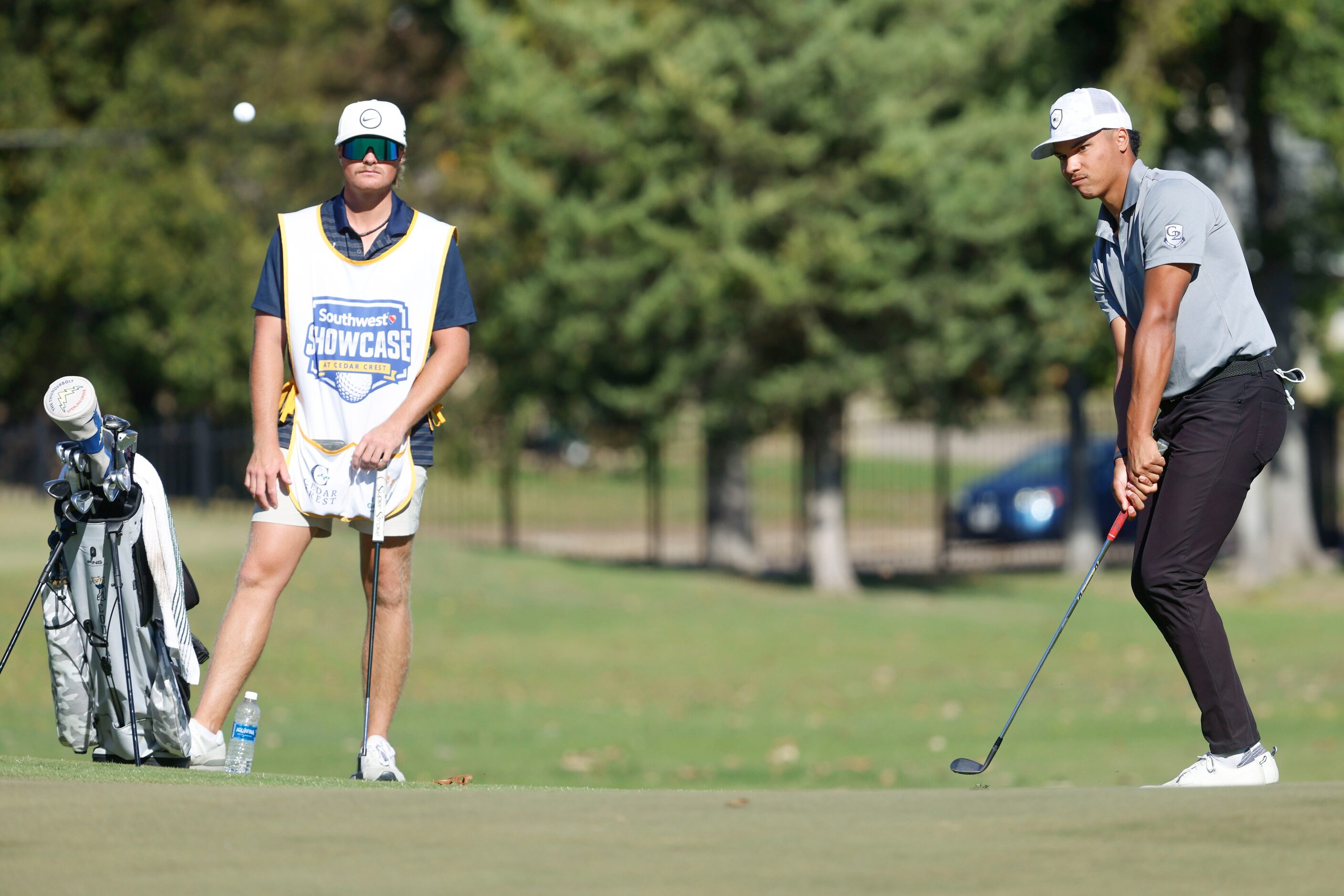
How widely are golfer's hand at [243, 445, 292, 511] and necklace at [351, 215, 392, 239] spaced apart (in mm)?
731

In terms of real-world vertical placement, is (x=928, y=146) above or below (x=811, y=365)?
above

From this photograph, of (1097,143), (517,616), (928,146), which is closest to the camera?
(1097,143)

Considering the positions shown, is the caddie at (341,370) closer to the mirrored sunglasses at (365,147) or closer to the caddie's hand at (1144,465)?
the mirrored sunglasses at (365,147)

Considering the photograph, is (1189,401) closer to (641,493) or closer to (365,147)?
(365,147)

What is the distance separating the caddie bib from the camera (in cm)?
532

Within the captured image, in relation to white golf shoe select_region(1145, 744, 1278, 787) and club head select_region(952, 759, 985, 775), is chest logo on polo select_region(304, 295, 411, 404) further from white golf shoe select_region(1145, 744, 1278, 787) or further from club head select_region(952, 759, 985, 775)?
white golf shoe select_region(1145, 744, 1278, 787)

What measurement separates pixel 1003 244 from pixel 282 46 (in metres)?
15.9

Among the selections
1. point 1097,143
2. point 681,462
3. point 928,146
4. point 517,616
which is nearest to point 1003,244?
point 928,146

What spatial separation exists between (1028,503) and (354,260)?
66.0 ft

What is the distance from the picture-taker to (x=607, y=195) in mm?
17641

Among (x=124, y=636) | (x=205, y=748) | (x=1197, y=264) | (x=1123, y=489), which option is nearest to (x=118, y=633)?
(x=124, y=636)

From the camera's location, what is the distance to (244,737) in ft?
17.2

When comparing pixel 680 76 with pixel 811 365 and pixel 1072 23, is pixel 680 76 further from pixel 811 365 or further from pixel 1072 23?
pixel 1072 23

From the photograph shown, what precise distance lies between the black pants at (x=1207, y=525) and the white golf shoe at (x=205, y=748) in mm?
2884
